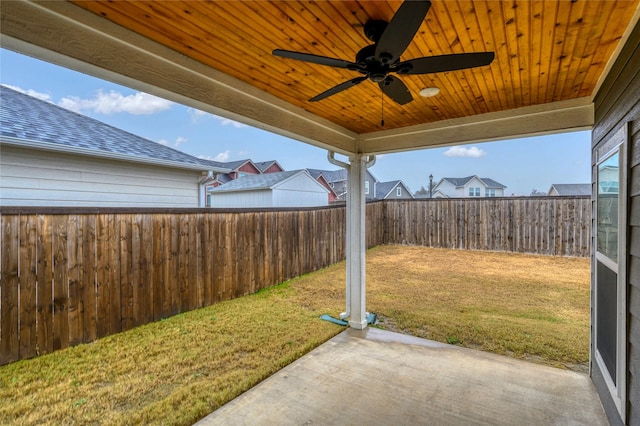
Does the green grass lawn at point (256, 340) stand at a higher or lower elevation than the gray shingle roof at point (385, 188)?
lower

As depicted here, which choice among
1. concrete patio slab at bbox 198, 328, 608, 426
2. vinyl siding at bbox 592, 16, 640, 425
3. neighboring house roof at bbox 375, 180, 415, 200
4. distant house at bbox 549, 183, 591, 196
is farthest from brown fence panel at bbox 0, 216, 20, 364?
distant house at bbox 549, 183, 591, 196

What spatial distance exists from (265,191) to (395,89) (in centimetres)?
910

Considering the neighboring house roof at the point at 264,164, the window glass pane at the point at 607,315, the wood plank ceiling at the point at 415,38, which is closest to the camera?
the wood plank ceiling at the point at 415,38

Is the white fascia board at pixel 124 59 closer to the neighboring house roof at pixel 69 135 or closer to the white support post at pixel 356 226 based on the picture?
the white support post at pixel 356 226

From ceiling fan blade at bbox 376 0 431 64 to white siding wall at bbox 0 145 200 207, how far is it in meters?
4.25

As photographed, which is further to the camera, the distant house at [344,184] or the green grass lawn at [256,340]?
the distant house at [344,184]

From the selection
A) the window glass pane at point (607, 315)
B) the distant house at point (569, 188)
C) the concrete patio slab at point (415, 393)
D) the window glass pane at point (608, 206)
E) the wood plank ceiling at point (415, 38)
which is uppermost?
the distant house at point (569, 188)

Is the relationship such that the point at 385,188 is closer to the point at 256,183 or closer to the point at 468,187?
the point at 468,187

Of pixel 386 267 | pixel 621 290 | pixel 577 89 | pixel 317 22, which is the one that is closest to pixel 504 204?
pixel 386 267

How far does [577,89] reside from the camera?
2365mm

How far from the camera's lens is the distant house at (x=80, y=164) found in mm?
3525

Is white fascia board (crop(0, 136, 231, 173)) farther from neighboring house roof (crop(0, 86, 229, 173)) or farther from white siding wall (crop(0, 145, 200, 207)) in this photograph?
white siding wall (crop(0, 145, 200, 207))

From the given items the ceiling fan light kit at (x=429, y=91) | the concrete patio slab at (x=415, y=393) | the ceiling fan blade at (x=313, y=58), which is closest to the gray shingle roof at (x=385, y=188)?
the concrete patio slab at (x=415, y=393)

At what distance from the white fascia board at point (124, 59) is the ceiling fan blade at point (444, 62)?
1.18 meters
